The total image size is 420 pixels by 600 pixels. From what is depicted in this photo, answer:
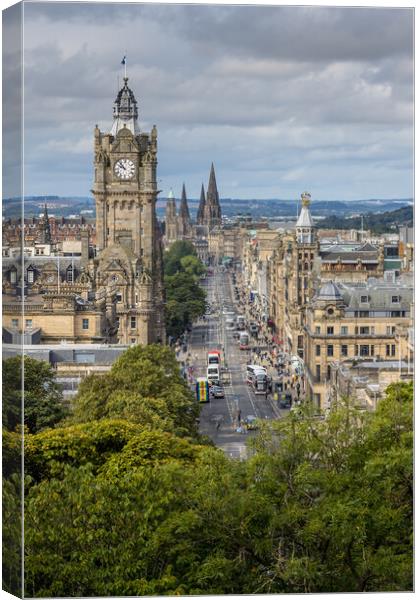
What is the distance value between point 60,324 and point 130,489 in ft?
143

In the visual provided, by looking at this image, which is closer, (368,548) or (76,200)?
(368,548)

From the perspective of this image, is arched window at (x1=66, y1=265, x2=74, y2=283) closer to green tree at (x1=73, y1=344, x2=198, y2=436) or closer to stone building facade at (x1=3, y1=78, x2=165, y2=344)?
stone building facade at (x1=3, y1=78, x2=165, y2=344)

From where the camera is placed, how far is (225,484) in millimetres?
29359

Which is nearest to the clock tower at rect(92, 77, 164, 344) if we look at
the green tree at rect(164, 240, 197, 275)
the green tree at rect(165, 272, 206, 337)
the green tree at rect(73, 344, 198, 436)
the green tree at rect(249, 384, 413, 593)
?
the green tree at rect(165, 272, 206, 337)

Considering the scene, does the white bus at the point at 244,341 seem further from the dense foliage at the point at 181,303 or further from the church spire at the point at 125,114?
the church spire at the point at 125,114

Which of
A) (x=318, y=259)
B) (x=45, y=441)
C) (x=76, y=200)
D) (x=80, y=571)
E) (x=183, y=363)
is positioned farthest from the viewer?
(x=318, y=259)

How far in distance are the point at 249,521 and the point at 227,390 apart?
5138 centimetres

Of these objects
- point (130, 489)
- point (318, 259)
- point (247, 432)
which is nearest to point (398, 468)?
point (130, 489)

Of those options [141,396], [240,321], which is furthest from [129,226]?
[141,396]

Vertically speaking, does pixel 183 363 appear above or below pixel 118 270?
below

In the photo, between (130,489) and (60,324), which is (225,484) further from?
(60,324)

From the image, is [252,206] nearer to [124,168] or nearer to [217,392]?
[217,392]

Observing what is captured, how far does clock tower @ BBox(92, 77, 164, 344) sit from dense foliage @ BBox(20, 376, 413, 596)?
54563 millimetres

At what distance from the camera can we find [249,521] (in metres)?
28.8
